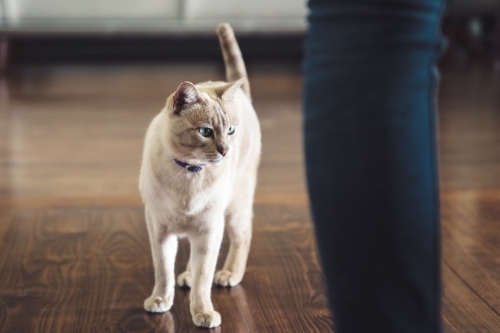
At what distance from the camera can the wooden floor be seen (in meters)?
1.26

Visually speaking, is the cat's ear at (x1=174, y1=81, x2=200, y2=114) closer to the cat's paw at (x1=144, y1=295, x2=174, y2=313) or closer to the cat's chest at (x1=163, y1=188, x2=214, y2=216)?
the cat's chest at (x1=163, y1=188, x2=214, y2=216)

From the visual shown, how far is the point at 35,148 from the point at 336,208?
1977mm

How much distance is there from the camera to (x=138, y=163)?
2.29 metres

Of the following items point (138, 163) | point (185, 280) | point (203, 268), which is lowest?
point (138, 163)

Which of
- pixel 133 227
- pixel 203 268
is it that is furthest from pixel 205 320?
pixel 133 227

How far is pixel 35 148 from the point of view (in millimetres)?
2457

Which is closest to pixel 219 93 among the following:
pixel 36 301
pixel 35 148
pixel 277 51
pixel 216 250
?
pixel 216 250

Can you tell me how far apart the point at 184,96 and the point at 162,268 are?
33 cm

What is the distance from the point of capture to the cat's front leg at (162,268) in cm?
124

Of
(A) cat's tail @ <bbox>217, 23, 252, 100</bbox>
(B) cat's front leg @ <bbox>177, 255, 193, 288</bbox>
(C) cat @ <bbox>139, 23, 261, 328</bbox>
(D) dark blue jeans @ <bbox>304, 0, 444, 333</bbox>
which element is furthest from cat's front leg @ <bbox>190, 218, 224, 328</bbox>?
(D) dark blue jeans @ <bbox>304, 0, 444, 333</bbox>

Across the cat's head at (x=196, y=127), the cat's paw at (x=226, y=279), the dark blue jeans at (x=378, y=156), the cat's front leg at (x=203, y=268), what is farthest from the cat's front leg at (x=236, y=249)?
the dark blue jeans at (x=378, y=156)

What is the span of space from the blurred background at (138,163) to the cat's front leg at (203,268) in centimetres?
4

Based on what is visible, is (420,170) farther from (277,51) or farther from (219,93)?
(277,51)

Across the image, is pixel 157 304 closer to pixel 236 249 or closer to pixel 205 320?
pixel 205 320
